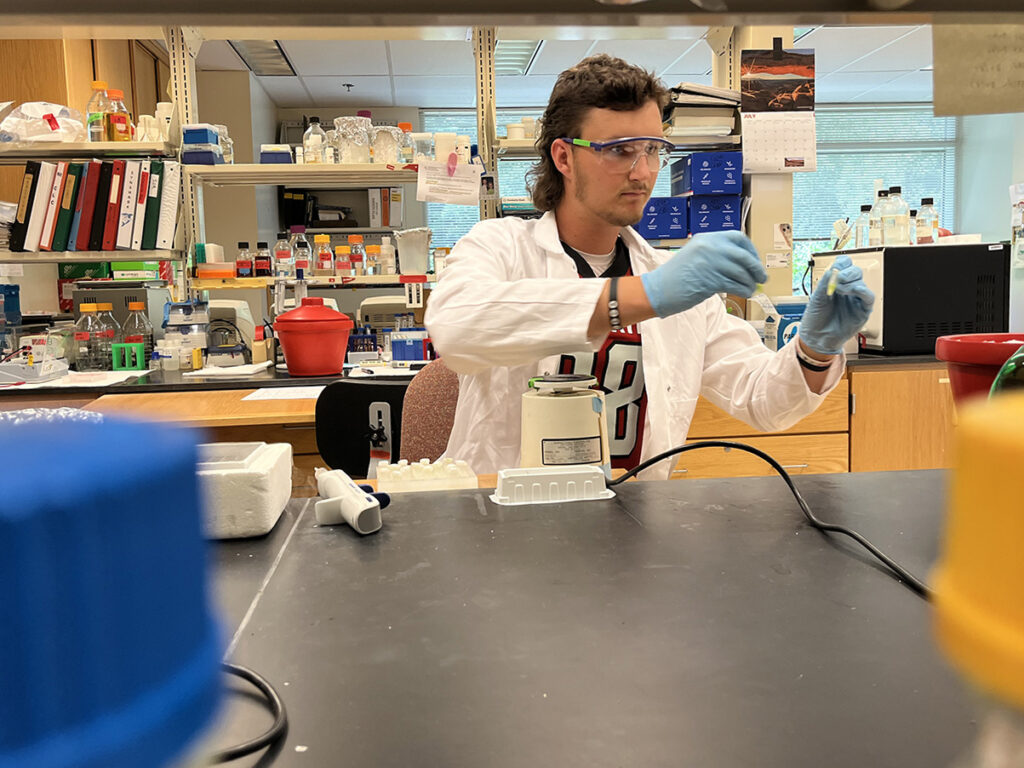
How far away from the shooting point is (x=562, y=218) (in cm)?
186

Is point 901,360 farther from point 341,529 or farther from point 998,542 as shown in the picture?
point 998,542

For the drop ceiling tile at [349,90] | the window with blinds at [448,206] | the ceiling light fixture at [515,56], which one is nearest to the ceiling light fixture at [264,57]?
the drop ceiling tile at [349,90]

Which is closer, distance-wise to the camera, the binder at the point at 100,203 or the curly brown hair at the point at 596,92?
the curly brown hair at the point at 596,92

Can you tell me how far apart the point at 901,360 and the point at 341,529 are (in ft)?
8.06

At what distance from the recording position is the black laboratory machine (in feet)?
9.06

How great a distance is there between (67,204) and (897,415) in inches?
126

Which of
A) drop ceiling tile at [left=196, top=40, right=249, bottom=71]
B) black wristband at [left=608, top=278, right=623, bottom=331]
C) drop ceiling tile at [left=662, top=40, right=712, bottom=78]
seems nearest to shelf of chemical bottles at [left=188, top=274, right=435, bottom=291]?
black wristband at [left=608, top=278, right=623, bottom=331]

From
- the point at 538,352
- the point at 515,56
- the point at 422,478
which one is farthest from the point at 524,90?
the point at 422,478

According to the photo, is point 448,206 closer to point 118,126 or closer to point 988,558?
point 118,126

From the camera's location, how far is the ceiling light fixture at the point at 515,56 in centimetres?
541

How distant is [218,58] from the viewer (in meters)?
5.65

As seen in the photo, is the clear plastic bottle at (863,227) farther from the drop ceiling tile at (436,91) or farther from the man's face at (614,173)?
the drop ceiling tile at (436,91)

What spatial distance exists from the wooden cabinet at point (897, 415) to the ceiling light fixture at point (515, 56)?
3476 mm

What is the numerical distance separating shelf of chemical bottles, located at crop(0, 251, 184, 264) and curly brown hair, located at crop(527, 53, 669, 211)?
6.45 feet
